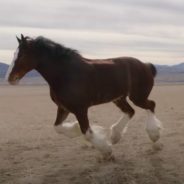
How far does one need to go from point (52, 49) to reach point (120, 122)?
2122 mm

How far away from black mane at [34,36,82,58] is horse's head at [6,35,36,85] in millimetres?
165

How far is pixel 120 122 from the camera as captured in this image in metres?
10.4

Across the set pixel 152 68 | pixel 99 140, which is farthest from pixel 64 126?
pixel 152 68

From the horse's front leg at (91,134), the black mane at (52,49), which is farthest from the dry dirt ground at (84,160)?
the black mane at (52,49)

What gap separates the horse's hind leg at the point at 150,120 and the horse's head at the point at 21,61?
2.43 m

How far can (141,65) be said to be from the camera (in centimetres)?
1072

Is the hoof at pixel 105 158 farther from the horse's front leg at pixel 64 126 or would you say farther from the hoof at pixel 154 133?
the hoof at pixel 154 133

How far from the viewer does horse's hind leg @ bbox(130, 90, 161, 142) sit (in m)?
10.4

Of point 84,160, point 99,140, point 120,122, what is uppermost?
point 99,140

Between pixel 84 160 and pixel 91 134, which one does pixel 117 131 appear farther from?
pixel 91 134

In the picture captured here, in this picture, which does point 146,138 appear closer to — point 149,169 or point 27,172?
point 149,169

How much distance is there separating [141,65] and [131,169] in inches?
103

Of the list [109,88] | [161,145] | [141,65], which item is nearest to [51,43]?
[109,88]

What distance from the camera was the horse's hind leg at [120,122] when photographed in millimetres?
10305
